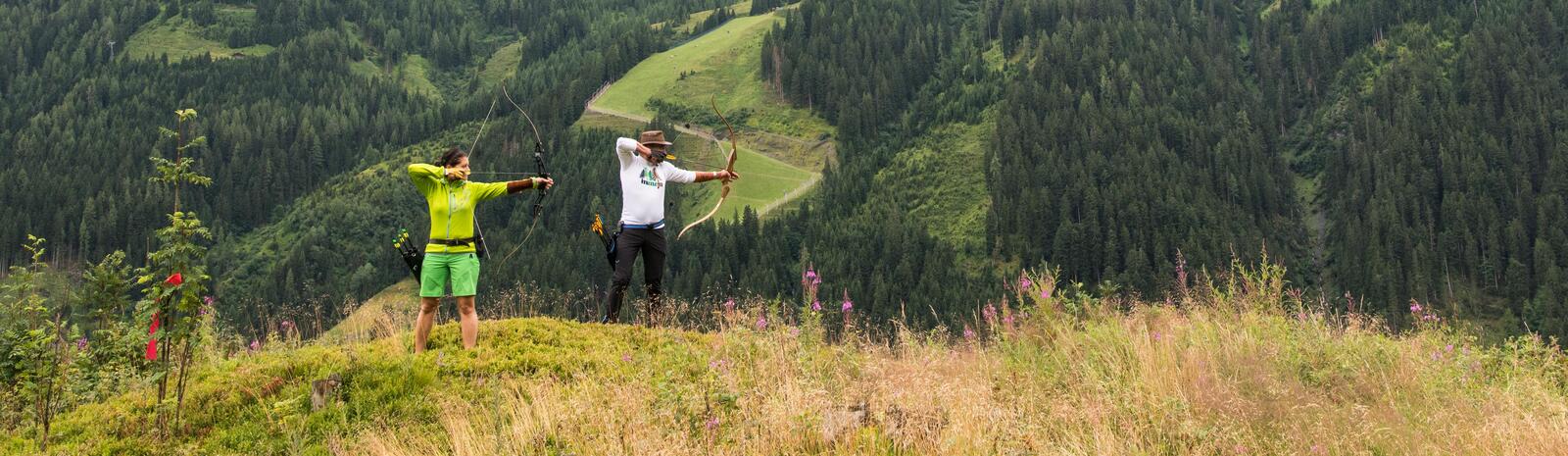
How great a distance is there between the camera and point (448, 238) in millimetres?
9484

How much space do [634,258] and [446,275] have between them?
2.08 metres

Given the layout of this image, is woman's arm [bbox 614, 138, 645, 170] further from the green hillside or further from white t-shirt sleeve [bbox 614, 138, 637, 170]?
the green hillside

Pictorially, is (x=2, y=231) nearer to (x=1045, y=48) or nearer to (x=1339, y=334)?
(x=1045, y=48)

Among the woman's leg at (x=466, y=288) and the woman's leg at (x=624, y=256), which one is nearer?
the woman's leg at (x=466, y=288)

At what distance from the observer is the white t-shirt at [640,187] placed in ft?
35.4

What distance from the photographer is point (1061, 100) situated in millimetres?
156500

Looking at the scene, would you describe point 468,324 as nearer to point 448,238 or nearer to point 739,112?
point 448,238

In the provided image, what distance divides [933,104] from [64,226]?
14926 centimetres

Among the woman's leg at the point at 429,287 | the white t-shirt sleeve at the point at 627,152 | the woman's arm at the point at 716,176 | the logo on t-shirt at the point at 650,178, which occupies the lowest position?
the woman's leg at the point at 429,287

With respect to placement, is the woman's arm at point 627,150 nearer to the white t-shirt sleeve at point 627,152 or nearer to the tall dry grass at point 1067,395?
the white t-shirt sleeve at point 627,152

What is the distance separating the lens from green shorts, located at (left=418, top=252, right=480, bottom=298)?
9.39 meters

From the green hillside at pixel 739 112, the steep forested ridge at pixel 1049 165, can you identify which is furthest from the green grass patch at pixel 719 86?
the steep forested ridge at pixel 1049 165

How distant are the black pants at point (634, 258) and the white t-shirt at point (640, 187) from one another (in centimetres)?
16

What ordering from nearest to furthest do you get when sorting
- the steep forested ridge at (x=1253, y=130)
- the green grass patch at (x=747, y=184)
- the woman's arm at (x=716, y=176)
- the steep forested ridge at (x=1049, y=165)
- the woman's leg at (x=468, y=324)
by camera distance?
Answer: the woman's leg at (x=468, y=324) → the woman's arm at (x=716, y=176) → the steep forested ridge at (x=1049, y=165) → the steep forested ridge at (x=1253, y=130) → the green grass patch at (x=747, y=184)
